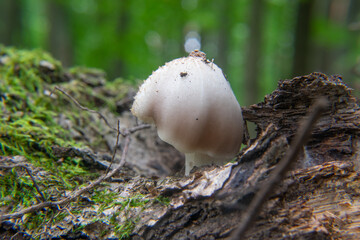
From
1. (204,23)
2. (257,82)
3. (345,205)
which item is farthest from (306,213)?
(204,23)

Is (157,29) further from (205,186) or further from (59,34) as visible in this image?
(205,186)

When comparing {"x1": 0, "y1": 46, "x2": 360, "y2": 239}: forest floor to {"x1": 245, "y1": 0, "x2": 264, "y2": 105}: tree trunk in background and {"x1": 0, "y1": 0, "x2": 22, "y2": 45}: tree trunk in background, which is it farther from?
{"x1": 0, "y1": 0, "x2": 22, "y2": 45}: tree trunk in background

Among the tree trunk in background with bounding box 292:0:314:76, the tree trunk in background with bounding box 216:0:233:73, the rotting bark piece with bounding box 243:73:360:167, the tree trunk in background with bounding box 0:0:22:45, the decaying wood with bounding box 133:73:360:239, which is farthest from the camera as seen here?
the tree trunk in background with bounding box 216:0:233:73

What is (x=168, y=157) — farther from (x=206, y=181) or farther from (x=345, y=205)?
(x=345, y=205)

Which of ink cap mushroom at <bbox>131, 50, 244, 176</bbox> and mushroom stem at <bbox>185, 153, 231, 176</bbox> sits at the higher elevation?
ink cap mushroom at <bbox>131, 50, 244, 176</bbox>

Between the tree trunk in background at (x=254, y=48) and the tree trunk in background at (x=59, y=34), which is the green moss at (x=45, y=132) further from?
the tree trunk in background at (x=59, y=34)

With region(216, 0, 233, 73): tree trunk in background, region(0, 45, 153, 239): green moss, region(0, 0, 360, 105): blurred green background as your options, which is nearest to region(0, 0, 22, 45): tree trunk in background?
region(0, 0, 360, 105): blurred green background

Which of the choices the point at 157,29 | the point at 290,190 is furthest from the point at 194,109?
the point at 157,29
